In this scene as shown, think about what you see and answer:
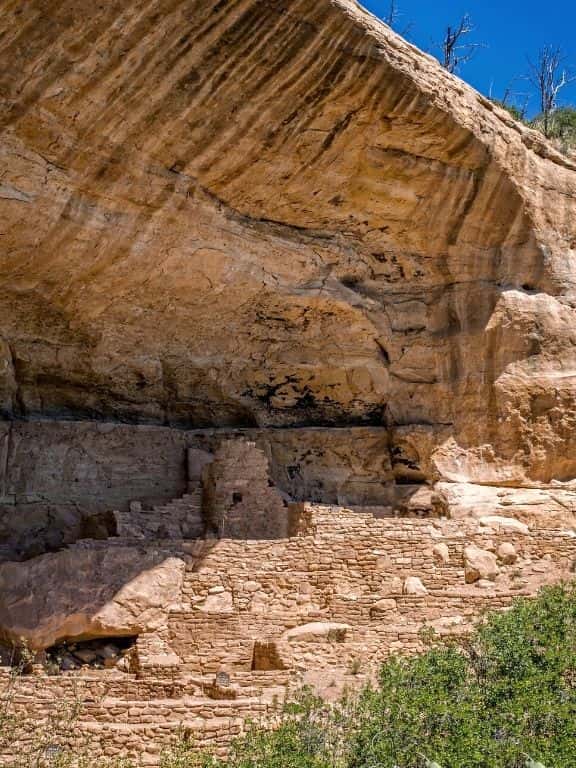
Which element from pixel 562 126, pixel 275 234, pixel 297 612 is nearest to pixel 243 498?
pixel 297 612

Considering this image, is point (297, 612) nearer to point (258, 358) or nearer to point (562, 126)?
point (258, 358)

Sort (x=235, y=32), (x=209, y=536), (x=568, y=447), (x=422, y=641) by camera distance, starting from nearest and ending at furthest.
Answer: (x=422, y=641), (x=235, y=32), (x=209, y=536), (x=568, y=447)

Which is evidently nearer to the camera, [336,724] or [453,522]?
[336,724]

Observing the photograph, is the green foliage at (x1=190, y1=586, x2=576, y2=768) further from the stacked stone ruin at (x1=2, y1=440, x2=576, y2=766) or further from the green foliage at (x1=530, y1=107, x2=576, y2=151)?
the green foliage at (x1=530, y1=107, x2=576, y2=151)

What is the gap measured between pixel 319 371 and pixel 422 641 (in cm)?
735

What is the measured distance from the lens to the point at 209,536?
52.1ft

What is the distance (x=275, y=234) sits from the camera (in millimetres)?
17328

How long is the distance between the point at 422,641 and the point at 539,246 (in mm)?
8082

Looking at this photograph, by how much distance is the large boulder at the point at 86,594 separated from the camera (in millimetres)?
12984

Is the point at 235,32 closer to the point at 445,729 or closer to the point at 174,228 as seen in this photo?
the point at 174,228

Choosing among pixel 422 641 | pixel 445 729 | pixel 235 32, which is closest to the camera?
pixel 445 729

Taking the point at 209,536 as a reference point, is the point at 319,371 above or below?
above

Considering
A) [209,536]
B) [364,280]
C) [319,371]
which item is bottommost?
[209,536]

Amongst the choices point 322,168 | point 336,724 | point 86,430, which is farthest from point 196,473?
point 336,724
